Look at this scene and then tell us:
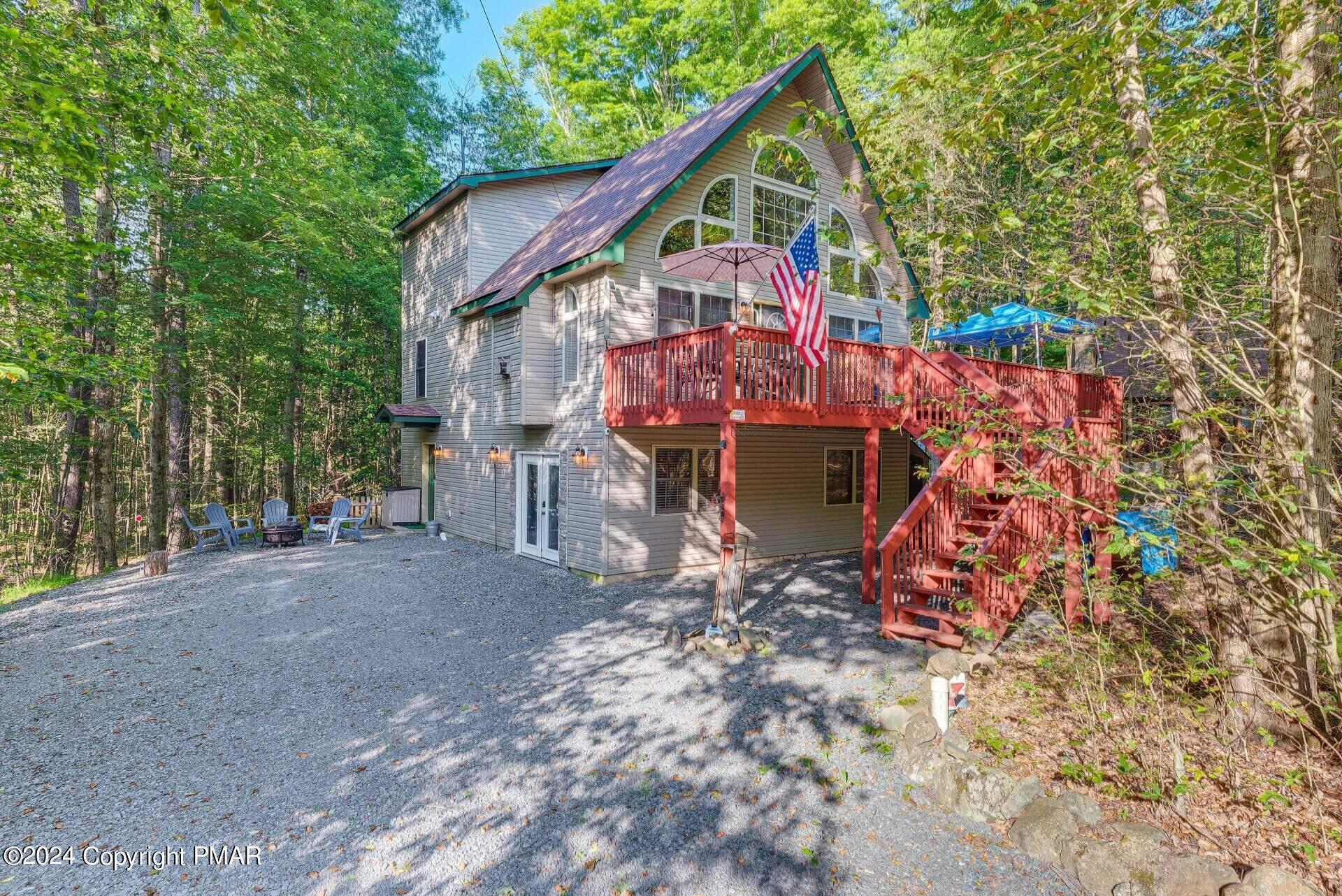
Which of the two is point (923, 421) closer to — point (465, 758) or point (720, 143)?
point (720, 143)

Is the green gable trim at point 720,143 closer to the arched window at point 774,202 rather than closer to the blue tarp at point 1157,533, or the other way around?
the arched window at point 774,202

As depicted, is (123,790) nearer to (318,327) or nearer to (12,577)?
(12,577)

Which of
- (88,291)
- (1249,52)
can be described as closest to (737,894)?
(1249,52)

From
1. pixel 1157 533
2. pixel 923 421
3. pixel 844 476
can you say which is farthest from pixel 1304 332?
pixel 844 476

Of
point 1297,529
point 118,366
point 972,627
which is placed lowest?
point 972,627

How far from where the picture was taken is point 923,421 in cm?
830

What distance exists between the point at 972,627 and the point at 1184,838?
58.8 inches

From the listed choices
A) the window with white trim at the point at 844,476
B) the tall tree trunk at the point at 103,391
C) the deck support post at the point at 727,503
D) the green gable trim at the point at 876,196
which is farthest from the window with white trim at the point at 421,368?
the green gable trim at the point at 876,196

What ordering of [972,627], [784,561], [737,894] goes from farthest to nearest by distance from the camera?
1. [784,561]
2. [972,627]
3. [737,894]

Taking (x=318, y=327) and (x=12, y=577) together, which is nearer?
(x=12, y=577)

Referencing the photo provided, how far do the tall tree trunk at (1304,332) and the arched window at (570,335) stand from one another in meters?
8.61

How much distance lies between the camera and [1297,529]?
3.60 m

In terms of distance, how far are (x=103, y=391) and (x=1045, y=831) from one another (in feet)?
55.3

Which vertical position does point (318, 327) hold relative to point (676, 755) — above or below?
above
